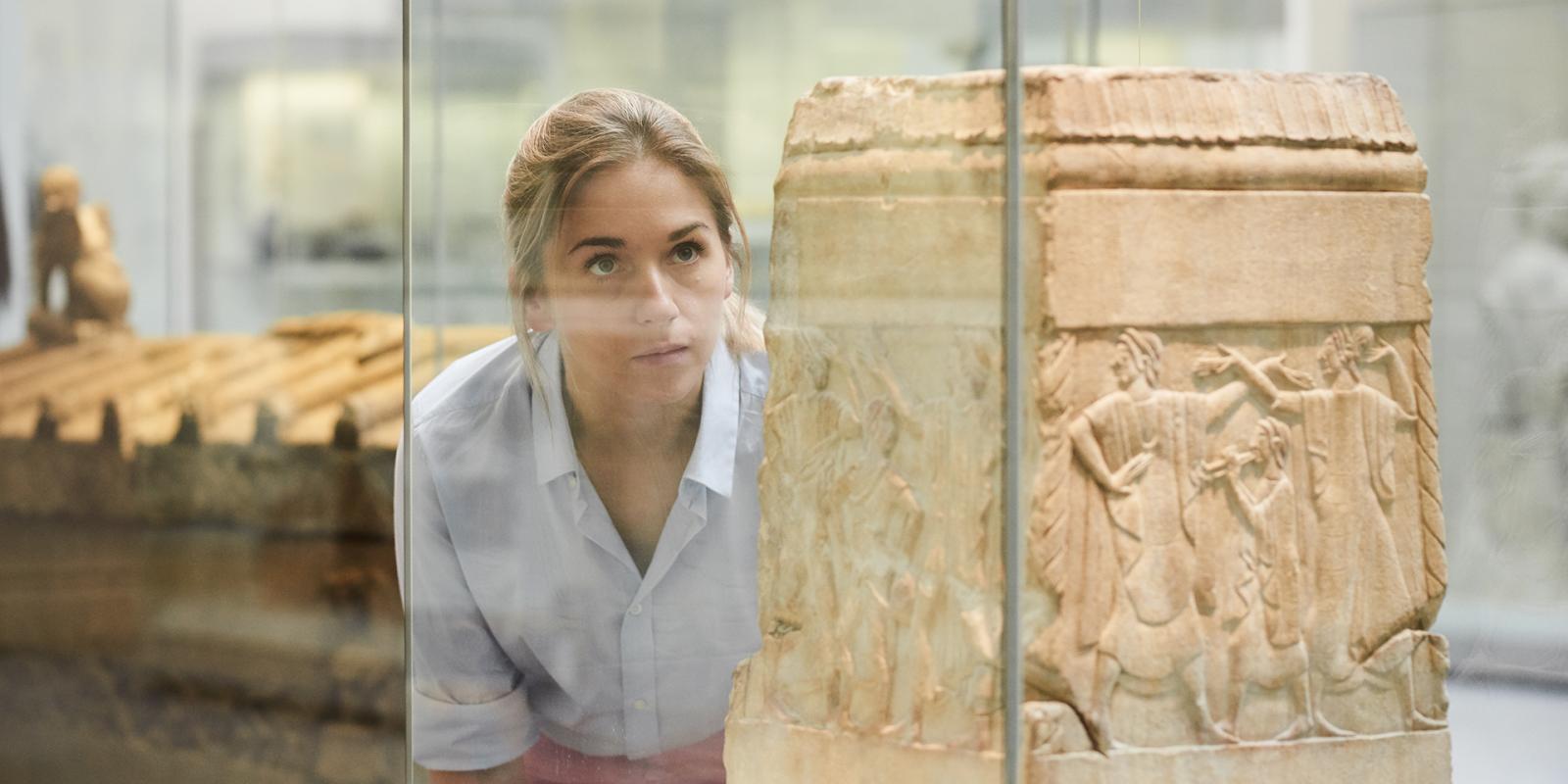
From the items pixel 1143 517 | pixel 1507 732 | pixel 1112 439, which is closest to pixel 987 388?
pixel 1112 439

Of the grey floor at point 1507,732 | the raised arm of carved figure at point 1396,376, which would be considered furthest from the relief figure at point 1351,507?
the grey floor at point 1507,732

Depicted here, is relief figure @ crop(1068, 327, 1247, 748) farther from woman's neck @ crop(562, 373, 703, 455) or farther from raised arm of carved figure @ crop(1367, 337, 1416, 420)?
woman's neck @ crop(562, 373, 703, 455)

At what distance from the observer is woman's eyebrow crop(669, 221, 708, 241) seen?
302 cm

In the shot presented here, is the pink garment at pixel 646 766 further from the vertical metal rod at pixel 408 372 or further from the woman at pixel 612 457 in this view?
the vertical metal rod at pixel 408 372

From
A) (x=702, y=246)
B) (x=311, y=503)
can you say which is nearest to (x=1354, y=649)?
(x=702, y=246)

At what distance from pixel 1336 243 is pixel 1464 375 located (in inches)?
15.8

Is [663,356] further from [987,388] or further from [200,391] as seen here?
[200,391]

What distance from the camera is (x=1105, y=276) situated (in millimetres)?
2953

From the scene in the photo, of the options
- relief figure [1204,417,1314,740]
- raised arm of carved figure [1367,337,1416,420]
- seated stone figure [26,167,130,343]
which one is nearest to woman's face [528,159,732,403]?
relief figure [1204,417,1314,740]

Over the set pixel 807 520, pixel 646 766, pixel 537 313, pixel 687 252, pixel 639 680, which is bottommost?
pixel 646 766

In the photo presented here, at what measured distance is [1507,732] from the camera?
3174 millimetres

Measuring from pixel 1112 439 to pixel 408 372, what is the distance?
56.0 inches

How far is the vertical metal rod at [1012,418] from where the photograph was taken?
3.00m

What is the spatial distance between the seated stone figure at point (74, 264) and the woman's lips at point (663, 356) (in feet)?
5.11
